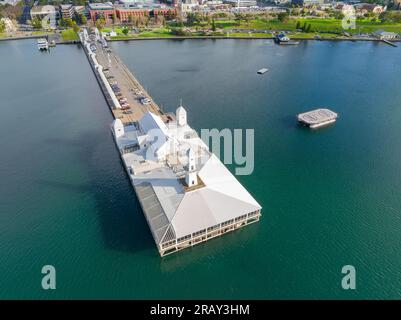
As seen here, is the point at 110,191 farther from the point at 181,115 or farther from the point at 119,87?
the point at 119,87

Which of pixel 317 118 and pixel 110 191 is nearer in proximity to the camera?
pixel 110 191

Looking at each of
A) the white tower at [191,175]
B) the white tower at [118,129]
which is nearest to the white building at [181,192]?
the white tower at [191,175]

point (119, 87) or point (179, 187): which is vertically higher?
point (119, 87)

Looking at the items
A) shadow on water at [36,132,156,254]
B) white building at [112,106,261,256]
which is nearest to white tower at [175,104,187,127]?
white building at [112,106,261,256]

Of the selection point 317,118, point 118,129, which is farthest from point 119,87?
point 317,118

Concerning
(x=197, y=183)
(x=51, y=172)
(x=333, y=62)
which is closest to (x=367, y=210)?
(x=197, y=183)

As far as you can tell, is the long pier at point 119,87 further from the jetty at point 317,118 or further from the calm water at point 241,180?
the jetty at point 317,118

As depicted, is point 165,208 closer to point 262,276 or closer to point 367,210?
point 262,276

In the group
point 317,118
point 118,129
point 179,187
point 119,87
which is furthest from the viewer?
point 119,87
